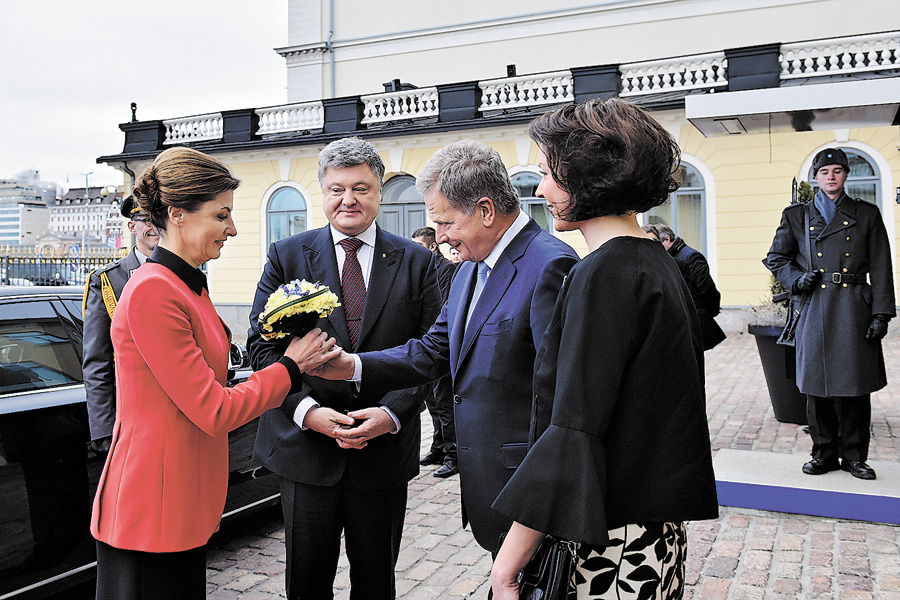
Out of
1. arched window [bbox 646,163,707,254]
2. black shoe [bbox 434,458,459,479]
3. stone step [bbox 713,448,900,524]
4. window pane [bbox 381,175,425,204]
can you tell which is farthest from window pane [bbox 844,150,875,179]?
black shoe [bbox 434,458,459,479]

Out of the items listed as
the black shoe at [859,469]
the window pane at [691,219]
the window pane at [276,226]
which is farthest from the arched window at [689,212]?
the black shoe at [859,469]

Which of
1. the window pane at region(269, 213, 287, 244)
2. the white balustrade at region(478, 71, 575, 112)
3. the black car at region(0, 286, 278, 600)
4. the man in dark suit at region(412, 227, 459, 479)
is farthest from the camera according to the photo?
the window pane at region(269, 213, 287, 244)

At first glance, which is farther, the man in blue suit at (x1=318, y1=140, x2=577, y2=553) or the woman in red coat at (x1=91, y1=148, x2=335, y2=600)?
the man in blue suit at (x1=318, y1=140, x2=577, y2=553)

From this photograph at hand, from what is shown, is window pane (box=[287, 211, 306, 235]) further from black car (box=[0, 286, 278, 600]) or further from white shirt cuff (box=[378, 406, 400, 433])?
white shirt cuff (box=[378, 406, 400, 433])

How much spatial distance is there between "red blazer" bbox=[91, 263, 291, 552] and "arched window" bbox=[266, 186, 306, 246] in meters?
19.2

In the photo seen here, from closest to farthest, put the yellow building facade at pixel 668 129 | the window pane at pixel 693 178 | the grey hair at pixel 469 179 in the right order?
1. the grey hair at pixel 469 179
2. the yellow building facade at pixel 668 129
3. the window pane at pixel 693 178

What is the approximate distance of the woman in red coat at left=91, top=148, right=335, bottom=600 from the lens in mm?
2104

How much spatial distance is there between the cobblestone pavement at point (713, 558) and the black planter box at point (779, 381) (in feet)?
5.35

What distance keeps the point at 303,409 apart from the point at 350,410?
0.21m

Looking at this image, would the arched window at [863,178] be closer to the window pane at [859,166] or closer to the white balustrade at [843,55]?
the window pane at [859,166]

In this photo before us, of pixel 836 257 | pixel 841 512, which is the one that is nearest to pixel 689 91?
pixel 836 257

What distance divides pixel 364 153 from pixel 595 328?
64.9 inches

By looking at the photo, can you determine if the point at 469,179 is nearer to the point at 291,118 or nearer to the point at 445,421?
the point at 445,421

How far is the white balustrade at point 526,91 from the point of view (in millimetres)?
18391
